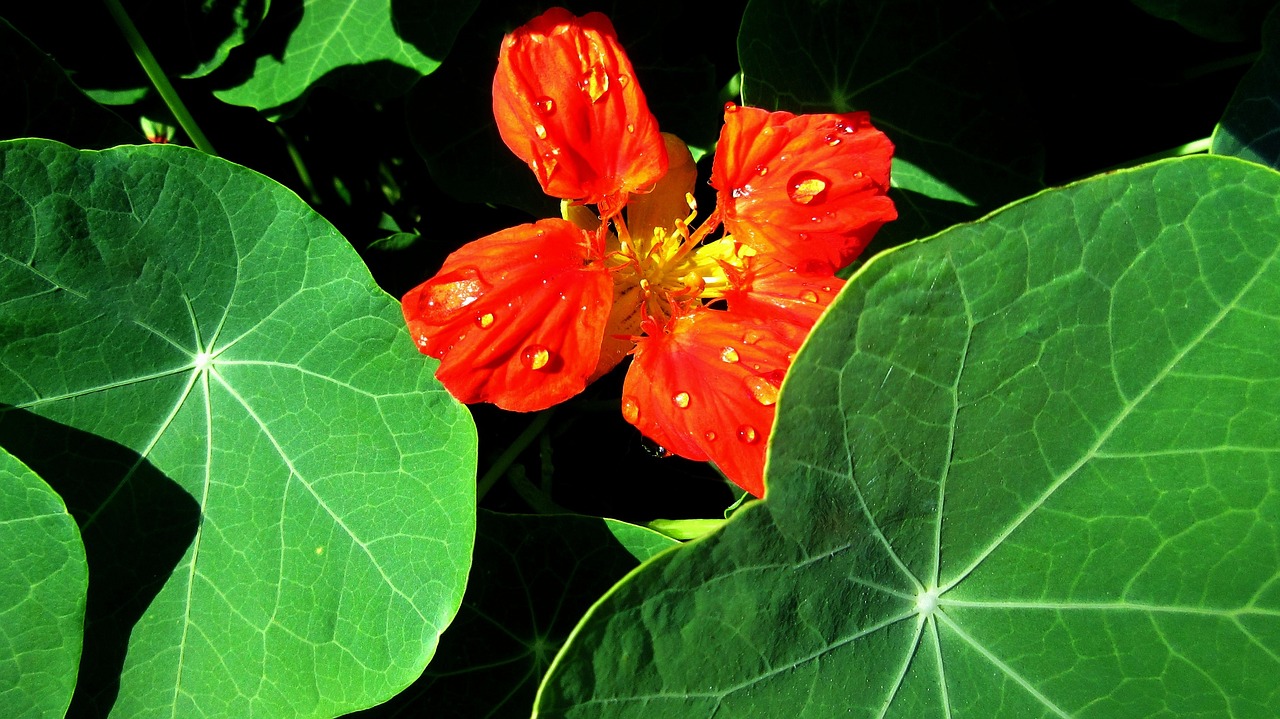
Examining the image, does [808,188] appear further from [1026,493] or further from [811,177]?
[1026,493]

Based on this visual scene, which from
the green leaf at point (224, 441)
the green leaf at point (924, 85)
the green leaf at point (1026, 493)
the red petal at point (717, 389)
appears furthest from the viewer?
the green leaf at point (924, 85)

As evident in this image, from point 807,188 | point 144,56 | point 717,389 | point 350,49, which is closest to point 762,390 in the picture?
point 717,389

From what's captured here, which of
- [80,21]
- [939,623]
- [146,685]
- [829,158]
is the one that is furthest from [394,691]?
[80,21]

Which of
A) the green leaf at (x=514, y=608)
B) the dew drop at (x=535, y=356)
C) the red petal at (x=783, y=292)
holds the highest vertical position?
the dew drop at (x=535, y=356)

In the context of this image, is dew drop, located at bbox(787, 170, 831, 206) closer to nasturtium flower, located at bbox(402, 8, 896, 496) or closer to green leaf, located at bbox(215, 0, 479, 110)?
nasturtium flower, located at bbox(402, 8, 896, 496)

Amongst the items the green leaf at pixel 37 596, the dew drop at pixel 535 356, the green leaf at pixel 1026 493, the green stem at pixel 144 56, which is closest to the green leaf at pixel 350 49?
the green stem at pixel 144 56

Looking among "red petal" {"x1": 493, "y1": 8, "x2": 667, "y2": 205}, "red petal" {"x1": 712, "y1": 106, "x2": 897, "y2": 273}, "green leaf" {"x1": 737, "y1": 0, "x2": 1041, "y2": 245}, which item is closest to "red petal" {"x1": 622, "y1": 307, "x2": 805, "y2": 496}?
"red petal" {"x1": 712, "y1": 106, "x2": 897, "y2": 273}

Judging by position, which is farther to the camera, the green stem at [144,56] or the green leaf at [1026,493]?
the green stem at [144,56]

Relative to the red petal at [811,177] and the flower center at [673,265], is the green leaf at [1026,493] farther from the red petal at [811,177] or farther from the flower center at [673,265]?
the flower center at [673,265]
